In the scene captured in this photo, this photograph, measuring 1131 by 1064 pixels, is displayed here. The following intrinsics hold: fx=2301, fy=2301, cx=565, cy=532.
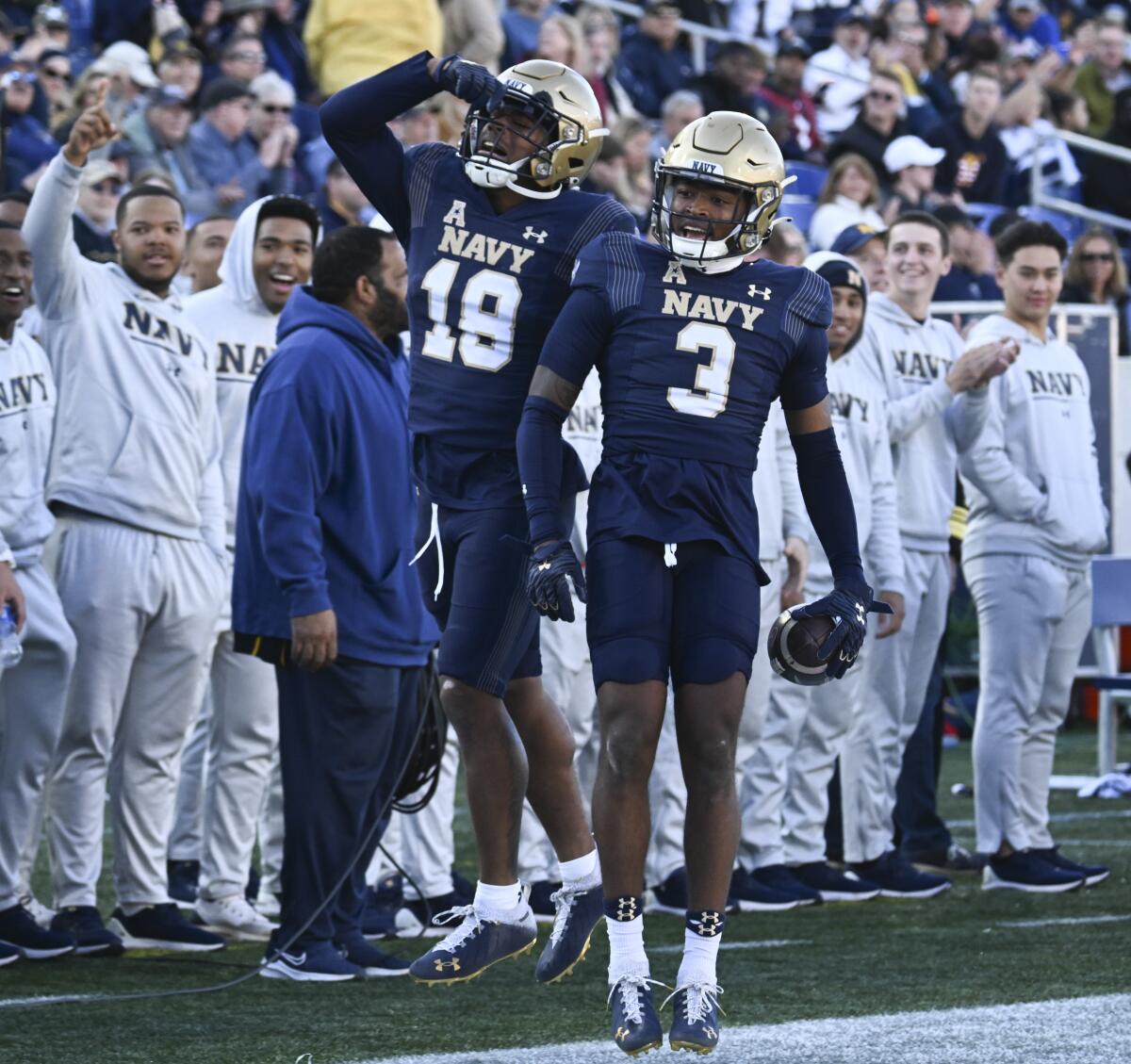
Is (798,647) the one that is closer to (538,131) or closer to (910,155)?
(538,131)

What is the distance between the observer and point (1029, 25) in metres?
21.6

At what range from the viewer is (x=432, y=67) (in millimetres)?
5539

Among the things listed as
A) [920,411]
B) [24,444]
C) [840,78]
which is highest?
[840,78]

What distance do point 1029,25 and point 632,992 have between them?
Result: 59.1ft

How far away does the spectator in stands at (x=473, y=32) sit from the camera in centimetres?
1497

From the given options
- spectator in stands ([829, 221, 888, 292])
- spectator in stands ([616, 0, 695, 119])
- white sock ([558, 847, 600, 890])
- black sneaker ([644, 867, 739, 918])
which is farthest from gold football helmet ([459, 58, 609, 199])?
spectator in stands ([616, 0, 695, 119])

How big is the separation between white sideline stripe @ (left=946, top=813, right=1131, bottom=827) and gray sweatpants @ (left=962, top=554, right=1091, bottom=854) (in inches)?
70.4

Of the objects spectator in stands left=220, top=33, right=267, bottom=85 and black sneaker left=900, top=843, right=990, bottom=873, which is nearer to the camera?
black sneaker left=900, top=843, right=990, bottom=873

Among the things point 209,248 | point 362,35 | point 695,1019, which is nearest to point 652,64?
point 362,35

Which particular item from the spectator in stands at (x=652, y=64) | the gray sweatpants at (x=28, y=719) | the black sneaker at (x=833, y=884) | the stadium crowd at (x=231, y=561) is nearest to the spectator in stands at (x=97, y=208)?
the stadium crowd at (x=231, y=561)

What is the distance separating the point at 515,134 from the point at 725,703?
144 centimetres

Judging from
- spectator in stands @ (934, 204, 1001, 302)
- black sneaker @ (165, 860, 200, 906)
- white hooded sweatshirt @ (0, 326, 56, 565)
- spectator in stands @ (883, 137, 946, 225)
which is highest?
spectator in stands @ (883, 137, 946, 225)

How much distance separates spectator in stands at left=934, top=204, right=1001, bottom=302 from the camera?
1333 cm

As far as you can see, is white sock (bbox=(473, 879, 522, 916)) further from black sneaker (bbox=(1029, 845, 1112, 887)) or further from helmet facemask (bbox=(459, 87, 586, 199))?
black sneaker (bbox=(1029, 845, 1112, 887))
